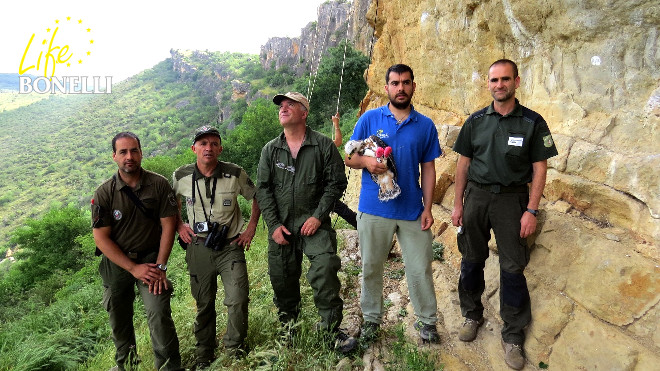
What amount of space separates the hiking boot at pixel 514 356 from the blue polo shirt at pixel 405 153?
1238mm

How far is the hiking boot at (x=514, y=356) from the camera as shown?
2.72 m

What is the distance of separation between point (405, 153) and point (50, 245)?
28.4 metres

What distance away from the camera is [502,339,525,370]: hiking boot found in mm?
2721

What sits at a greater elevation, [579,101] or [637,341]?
[579,101]

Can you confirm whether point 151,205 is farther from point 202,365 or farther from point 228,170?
point 202,365

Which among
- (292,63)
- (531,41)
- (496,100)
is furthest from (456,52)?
(292,63)

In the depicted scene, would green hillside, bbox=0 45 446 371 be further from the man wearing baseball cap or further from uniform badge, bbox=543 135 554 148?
uniform badge, bbox=543 135 554 148

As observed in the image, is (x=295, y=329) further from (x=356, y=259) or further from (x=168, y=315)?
(x=356, y=259)

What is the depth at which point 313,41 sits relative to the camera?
61375mm

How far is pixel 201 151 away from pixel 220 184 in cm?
34

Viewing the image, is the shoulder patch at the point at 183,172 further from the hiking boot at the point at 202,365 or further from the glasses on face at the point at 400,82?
the glasses on face at the point at 400,82

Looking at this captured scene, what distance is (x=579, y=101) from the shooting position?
10.3 feet

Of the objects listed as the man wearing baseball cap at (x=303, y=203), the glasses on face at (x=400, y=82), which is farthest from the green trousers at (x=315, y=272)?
the glasses on face at (x=400, y=82)

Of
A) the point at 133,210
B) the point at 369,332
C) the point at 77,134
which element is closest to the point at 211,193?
the point at 133,210
